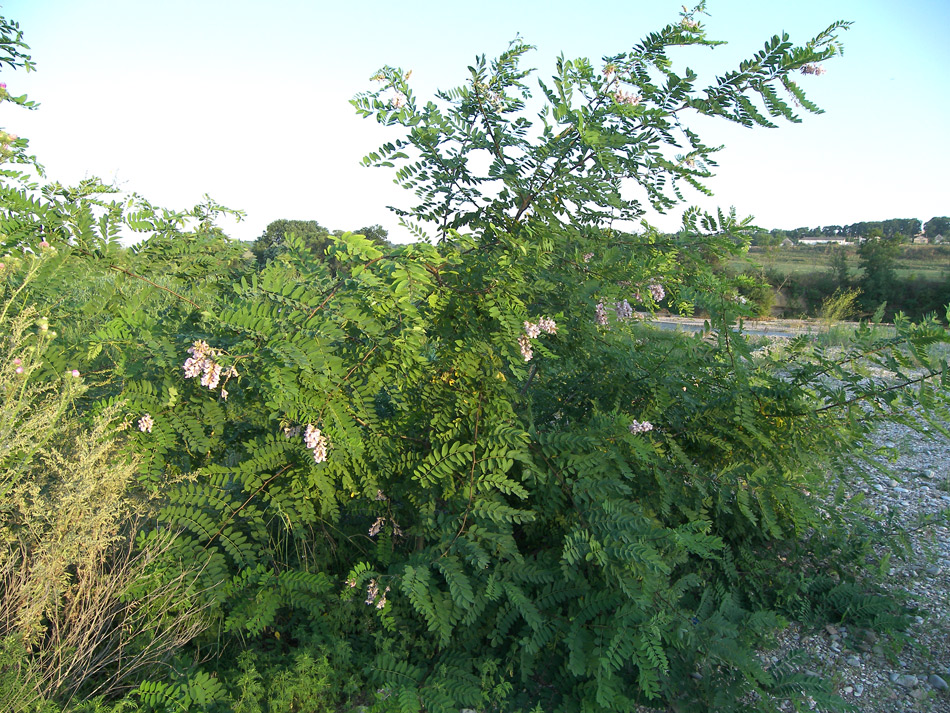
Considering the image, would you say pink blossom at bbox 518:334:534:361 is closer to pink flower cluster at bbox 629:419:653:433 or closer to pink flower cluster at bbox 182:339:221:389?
pink flower cluster at bbox 629:419:653:433

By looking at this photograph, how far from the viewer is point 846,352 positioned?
2.97 meters

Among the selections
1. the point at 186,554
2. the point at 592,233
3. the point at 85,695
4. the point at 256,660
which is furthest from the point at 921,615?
the point at 85,695

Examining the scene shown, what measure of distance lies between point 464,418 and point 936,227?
37573 mm

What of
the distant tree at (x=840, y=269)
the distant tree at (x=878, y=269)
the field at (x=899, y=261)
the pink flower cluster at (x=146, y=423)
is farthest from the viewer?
the field at (x=899, y=261)

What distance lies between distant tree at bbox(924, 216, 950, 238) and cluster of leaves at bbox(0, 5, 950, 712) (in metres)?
35.5

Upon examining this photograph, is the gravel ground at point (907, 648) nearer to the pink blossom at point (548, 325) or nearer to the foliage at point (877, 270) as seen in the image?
the pink blossom at point (548, 325)

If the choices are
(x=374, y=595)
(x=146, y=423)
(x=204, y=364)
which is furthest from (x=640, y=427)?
(x=146, y=423)

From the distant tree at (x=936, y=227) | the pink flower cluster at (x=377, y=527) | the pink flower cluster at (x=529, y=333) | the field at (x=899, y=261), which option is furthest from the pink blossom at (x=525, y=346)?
the distant tree at (x=936, y=227)

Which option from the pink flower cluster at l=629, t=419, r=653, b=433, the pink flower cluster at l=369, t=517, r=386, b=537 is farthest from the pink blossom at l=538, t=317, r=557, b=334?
the pink flower cluster at l=369, t=517, r=386, b=537

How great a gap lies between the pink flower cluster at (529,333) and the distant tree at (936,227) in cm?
3624

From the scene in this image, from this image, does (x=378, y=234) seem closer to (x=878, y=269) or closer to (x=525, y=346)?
(x=525, y=346)

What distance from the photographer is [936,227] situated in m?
31.1

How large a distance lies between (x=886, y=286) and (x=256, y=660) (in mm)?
22587

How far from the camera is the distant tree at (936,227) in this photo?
30.6m
